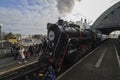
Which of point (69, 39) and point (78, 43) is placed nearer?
point (69, 39)

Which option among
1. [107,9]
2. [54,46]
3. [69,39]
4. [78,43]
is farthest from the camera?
[107,9]

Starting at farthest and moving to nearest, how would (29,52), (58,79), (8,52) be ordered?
(8,52) < (29,52) < (58,79)

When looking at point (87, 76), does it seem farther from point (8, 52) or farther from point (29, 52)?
point (8, 52)

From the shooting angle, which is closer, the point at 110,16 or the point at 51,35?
the point at 51,35

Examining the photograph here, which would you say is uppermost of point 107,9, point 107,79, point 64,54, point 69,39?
point 107,9

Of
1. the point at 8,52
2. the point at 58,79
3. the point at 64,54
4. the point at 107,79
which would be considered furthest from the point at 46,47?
the point at 8,52

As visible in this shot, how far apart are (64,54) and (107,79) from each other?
3411mm

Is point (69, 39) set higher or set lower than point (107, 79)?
higher

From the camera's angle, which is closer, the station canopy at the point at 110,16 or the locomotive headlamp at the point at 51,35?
the locomotive headlamp at the point at 51,35

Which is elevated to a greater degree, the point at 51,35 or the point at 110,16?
the point at 110,16

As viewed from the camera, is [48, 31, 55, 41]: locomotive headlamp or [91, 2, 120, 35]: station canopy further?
[91, 2, 120, 35]: station canopy

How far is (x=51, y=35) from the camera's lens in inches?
485

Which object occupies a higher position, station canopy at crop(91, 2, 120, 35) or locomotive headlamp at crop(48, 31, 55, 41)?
station canopy at crop(91, 2, 120, 35)

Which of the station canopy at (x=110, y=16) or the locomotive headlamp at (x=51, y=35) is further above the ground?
the station canopy at (x=110, y=16)
